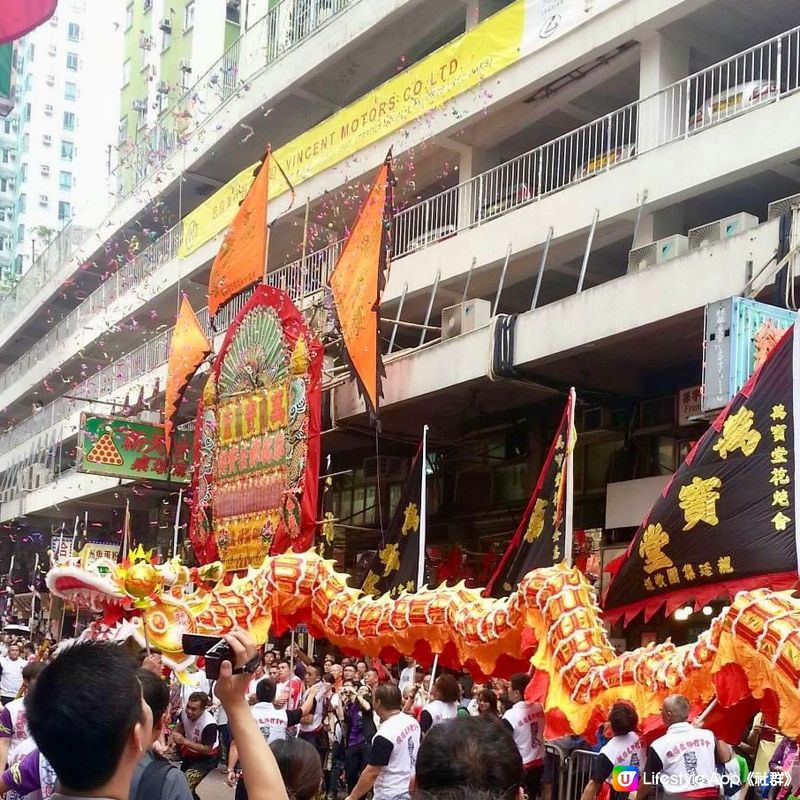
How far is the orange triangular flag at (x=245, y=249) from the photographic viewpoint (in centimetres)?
1733

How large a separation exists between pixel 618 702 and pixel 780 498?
5.22ft

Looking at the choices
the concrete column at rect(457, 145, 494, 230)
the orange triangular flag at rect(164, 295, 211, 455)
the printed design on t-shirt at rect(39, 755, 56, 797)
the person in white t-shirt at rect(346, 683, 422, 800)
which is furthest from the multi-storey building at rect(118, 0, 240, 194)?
the printed design on t-shirt at rect(39, 755, 56, 797)

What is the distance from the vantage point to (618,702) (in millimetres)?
7023

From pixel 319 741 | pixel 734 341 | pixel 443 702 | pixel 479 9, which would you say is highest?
pixel 479 9

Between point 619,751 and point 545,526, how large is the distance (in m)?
3.89

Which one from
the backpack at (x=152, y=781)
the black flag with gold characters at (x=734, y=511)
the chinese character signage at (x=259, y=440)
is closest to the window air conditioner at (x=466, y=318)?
the chinese character signage at (x=259, y=440)

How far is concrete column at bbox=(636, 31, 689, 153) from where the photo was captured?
Result: 1370 cm

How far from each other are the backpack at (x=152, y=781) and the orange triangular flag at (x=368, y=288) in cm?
1098

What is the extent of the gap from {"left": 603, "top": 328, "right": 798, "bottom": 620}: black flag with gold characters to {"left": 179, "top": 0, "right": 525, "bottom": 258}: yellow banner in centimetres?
876

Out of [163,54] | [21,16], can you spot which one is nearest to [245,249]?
[21,16]

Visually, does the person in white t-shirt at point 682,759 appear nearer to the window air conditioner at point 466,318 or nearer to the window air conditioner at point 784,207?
the window air conditioner at point 784,207

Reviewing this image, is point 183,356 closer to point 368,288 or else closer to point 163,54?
point 368,288

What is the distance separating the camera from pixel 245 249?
17781 mm

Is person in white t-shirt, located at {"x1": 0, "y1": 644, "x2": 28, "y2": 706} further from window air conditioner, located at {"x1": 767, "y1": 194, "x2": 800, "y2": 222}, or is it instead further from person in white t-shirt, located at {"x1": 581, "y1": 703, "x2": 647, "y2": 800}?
window air conditioner, located at {"x1": 767, "y1": 194, "x2": 800, "y2": 222}
